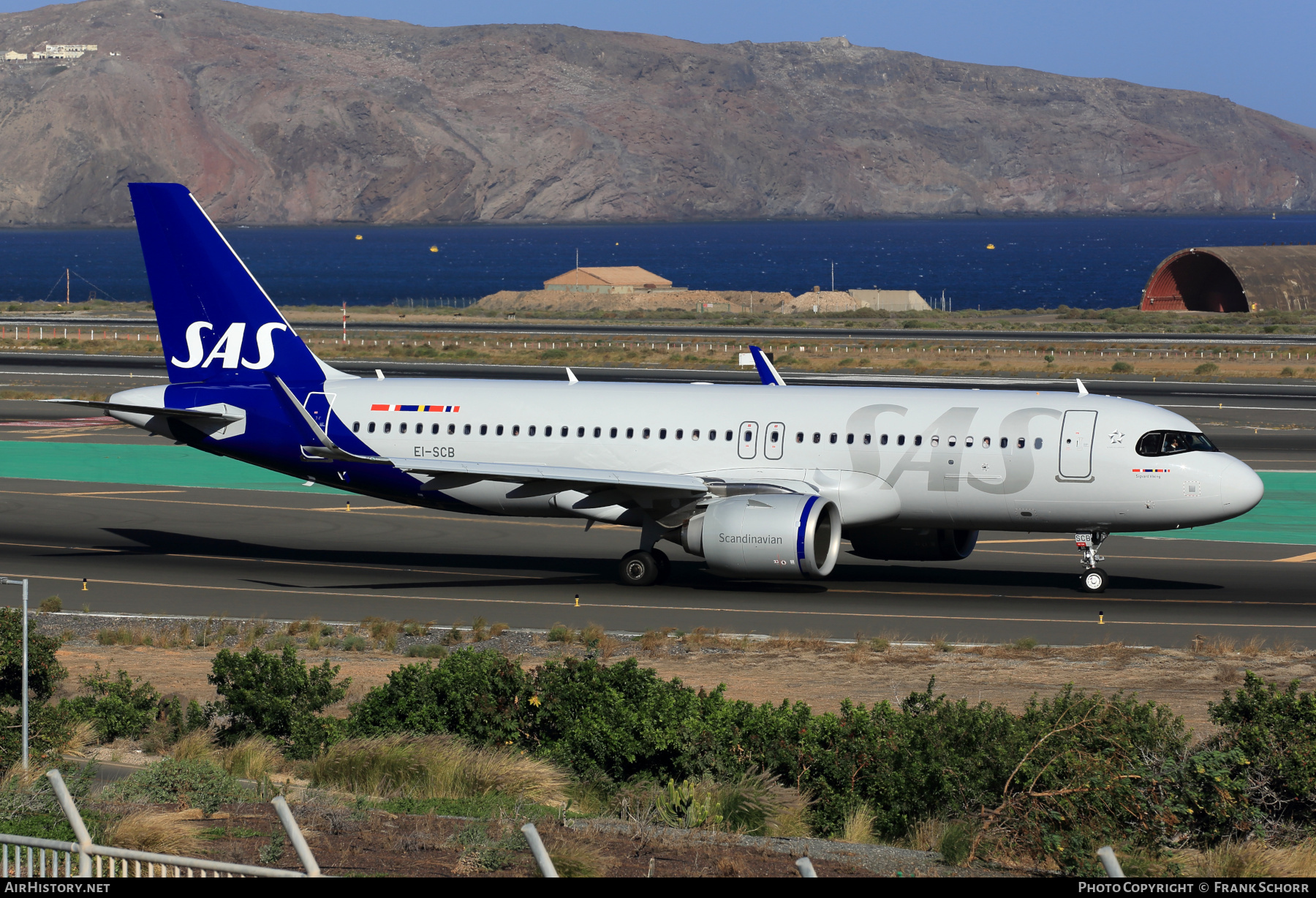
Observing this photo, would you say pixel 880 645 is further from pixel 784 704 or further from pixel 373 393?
pixel 373 393

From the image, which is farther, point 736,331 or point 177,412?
point 736,331

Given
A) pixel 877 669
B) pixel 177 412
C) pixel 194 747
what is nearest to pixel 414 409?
pixel 177 412

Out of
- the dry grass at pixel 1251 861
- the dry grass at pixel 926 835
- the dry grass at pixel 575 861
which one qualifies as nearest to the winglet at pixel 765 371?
the dry grass at pixel 926 835

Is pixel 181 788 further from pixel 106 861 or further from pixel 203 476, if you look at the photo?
pixel 203 476

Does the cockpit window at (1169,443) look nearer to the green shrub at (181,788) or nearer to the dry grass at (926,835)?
the dry grass at (926,835)

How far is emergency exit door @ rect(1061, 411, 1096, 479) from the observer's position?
108ft

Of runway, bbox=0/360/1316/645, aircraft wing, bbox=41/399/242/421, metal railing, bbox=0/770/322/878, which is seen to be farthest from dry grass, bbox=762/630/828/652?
metal railing, bbox=0/770/322/878

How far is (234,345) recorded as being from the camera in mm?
37250

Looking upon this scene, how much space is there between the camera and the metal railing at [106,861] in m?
10.3

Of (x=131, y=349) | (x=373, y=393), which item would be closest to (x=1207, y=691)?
(x=373, y=393)

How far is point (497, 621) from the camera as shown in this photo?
31.2 metres

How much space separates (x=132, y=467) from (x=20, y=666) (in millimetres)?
32032

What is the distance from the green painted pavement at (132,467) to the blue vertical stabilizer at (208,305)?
39.4ft

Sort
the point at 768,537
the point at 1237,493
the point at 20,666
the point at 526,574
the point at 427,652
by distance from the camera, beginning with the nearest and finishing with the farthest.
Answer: the point at 20,666
the point at 427,652
the point at 768,537
the point at 1237,493
the point at 526,574
